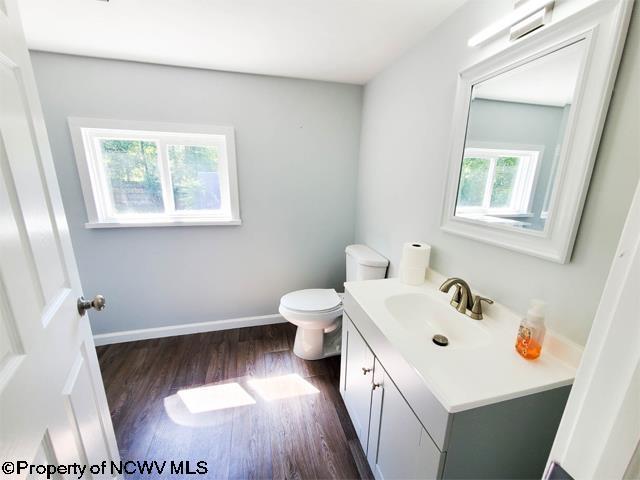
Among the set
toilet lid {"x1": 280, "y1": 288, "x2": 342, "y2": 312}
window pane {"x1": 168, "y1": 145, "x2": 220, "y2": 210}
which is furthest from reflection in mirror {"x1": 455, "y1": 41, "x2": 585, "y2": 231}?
window pane {"x1": 168, "y1": 145, "x2": 220, "y2": 210}

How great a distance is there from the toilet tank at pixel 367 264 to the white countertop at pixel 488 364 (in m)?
0.77

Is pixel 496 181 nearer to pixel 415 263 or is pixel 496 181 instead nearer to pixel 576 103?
pixel 576 103

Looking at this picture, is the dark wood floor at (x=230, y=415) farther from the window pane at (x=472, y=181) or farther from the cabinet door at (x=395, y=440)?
the window pane at (x=472, y=181)

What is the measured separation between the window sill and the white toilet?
0.77m

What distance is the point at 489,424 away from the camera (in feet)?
2.34

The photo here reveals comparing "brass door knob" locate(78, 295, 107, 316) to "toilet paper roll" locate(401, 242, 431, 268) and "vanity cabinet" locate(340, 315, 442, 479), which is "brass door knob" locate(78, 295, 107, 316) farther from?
"toilet paper roll" locate(401, 242, 431, 268)

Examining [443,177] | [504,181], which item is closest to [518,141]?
[504,181]

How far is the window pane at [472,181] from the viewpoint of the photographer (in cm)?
111

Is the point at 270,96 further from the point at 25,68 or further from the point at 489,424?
the point at 489,424

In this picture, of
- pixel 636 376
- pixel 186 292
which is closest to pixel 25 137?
pixel 636 376

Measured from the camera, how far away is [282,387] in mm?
1707

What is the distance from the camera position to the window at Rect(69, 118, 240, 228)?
1812mm

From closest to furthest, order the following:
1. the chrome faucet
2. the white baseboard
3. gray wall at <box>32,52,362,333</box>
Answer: the chrome faucet → gray wall at <box>32,52,362,333</box> → the white baseboard

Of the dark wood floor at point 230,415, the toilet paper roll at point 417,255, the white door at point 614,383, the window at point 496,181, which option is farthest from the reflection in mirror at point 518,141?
the dark wood floor at point 230,415
